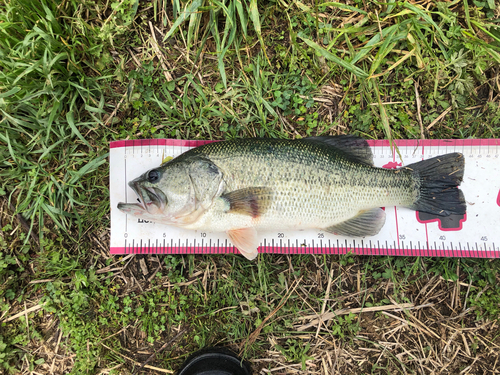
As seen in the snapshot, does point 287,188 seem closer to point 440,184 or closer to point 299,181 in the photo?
point 299,181

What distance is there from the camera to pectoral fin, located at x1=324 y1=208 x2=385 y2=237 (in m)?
2.96

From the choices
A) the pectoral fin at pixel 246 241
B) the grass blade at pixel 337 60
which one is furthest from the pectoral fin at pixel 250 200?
the grass blade at pixel 337 60

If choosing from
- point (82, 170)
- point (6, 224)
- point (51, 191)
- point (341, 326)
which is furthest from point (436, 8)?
point (6, 224)

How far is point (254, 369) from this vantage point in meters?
3.06

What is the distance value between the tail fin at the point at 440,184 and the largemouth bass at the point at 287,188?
1 centimetres

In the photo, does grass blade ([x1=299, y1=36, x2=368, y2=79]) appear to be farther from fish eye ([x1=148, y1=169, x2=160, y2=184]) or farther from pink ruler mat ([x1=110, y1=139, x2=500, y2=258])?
fish eye ([x1=148, y1=169, x2=160, y2=184])

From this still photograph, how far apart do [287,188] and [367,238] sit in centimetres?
112

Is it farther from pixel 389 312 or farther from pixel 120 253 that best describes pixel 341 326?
pixel 120 253

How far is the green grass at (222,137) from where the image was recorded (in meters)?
3.06

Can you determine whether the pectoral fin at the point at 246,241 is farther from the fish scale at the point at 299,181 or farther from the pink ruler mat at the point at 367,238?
the pink ruler mat at the point at 367,238

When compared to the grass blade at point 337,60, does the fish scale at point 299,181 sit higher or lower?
lower

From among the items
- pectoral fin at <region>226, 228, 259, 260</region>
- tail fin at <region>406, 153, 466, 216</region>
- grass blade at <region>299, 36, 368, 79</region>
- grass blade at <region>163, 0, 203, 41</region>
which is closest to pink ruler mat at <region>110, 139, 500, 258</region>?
tail fin at <region>406, 153, 466, 216</region>

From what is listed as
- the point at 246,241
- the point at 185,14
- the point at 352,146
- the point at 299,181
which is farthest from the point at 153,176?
the point at 352,146

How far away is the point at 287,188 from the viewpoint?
2.73m
